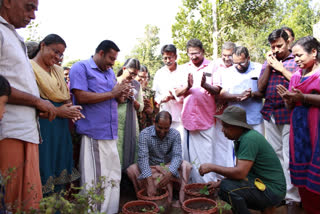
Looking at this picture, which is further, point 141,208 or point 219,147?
point 219,147

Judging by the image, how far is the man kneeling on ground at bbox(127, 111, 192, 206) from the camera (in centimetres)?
354

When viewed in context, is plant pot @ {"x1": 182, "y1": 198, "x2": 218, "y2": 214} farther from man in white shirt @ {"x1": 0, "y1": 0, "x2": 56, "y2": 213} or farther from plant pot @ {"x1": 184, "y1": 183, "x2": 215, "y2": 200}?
man in white shirt @ {"x1": 0, "y1": 0, "x2": 56, "y2": 213}

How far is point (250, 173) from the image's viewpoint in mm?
2965

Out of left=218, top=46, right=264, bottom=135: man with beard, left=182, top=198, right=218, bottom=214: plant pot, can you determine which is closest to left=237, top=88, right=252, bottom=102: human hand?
left=218, top=46, right=264, bottom=135: man with beard

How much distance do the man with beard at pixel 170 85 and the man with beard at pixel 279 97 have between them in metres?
1.34

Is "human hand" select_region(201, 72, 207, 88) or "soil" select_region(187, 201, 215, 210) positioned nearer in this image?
"soil" select_region(187, 201, 215, 210)

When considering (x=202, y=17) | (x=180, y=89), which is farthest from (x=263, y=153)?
(x=202, y=17)

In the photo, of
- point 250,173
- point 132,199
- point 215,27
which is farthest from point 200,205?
point 215,27

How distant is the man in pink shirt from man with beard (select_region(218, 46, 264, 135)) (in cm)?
21

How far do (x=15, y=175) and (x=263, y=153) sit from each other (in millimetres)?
2271

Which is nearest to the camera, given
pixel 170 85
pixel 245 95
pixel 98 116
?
pixel 98 116

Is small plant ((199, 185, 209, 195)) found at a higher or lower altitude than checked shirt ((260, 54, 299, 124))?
lower

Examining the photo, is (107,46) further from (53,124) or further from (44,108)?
(44,108)

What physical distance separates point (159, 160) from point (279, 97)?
1.91 m
